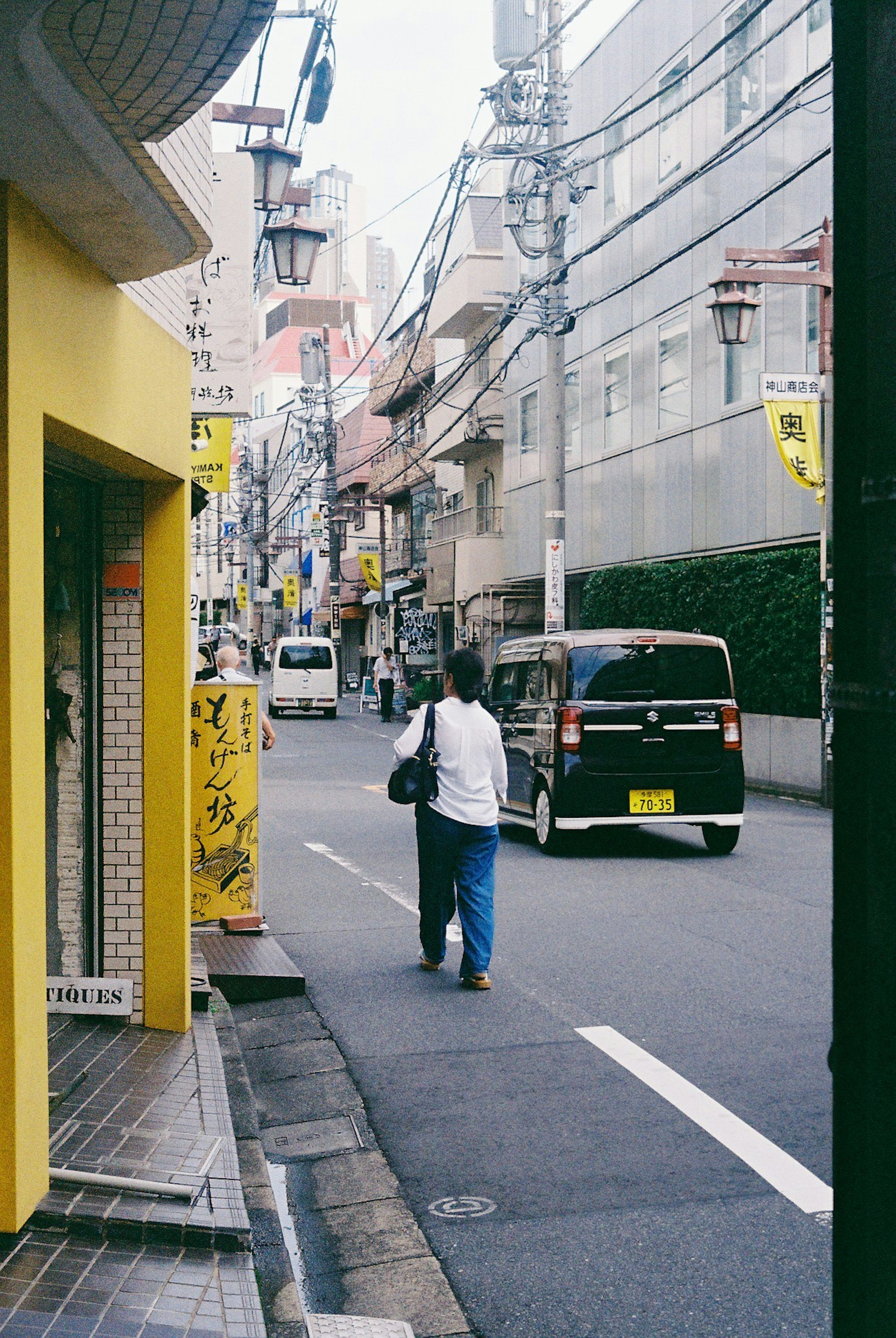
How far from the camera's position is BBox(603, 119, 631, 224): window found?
25.4 meters

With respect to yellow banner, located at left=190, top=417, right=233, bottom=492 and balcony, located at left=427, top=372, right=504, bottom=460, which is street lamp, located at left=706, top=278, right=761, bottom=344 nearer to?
yellow banner, located at left=190, top=417, right=233, bottom=492

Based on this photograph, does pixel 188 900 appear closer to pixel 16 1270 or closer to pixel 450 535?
pixel 16 1270

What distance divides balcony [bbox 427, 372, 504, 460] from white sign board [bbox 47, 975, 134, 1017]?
88.3 ft

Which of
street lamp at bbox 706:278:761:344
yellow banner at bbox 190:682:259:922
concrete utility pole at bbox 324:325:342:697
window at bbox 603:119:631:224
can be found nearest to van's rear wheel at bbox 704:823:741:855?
yellow banner at bbox 190:682:259:922

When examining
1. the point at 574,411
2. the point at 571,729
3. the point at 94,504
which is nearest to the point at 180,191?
the point at 94,504

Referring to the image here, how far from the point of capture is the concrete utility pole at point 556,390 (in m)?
19.8

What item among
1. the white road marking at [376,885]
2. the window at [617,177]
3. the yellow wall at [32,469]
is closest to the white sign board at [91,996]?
the yellow wall at [32,469]

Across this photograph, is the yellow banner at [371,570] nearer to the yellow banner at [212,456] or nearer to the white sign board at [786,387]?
the yellow banner at [212,456]

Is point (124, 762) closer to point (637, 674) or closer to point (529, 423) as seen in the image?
point (637, 674)

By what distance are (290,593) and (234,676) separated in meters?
55.5

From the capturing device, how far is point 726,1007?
269 inches

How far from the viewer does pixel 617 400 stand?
26250mm

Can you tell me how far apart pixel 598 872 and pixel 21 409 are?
807 centimetres

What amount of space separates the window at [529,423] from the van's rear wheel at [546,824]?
20.2 meters
